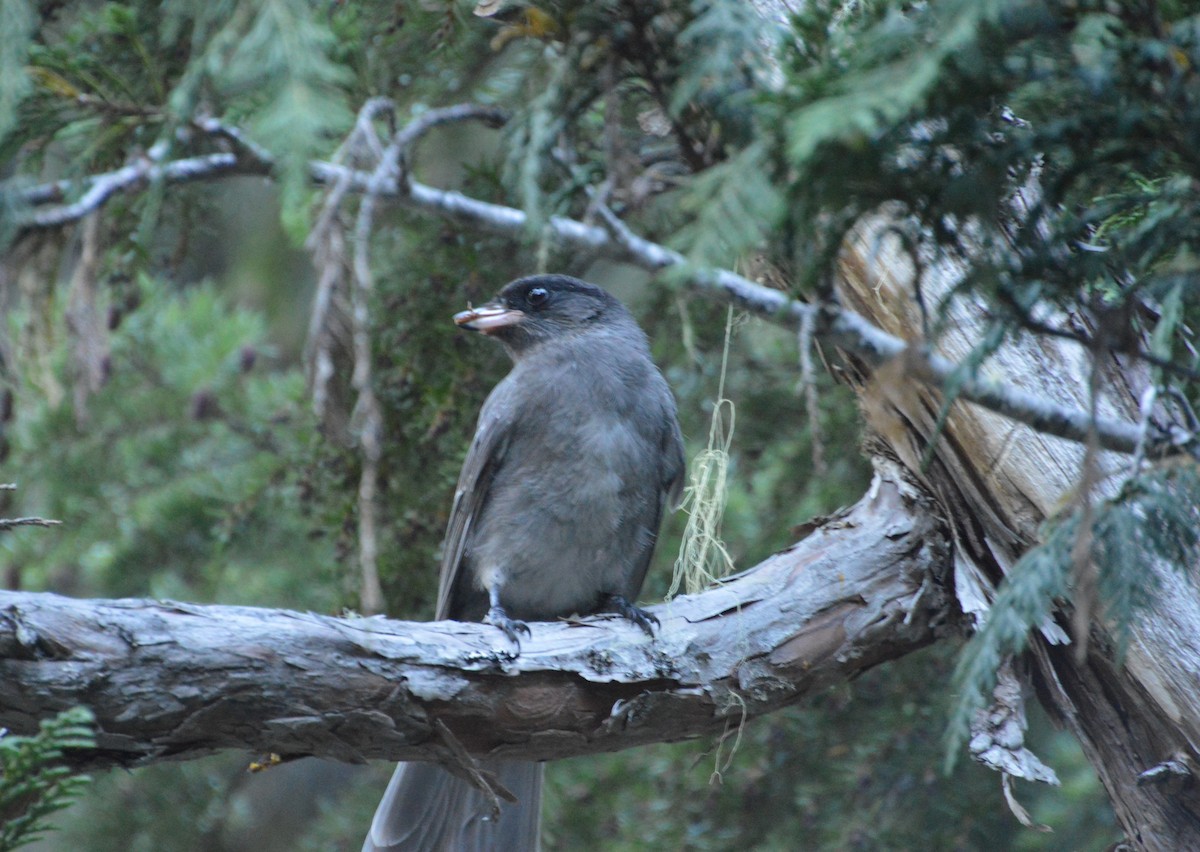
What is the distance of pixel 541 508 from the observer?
361 centimetres

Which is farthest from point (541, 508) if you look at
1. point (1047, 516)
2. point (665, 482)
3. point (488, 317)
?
point (1047, 516)

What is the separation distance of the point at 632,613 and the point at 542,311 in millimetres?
1273

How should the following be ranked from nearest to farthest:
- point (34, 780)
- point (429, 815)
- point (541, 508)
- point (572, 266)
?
point (34, 780), point (429, 815), point (541, 508), point (572, 266)

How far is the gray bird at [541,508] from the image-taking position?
3.41m

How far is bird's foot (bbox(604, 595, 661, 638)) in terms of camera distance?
9.77 ft

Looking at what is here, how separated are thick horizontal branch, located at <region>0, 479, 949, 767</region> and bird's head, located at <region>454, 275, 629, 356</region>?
4.17 feet

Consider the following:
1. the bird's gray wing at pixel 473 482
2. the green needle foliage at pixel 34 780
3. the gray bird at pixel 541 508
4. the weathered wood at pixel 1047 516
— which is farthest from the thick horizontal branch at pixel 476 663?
the bird's gray wing at pixel 473 482

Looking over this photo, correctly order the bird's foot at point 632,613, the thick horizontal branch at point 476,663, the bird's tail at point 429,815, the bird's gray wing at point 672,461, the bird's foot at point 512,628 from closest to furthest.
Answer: the thick horizontal branch at point 476,663 → the bird's foot at point 512,628 → the bird's foot at point 632,613 → the bird's tail at point 429,815 → the bird's gray wing at point 672,461

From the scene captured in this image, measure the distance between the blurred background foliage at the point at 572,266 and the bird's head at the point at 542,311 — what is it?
0.15m

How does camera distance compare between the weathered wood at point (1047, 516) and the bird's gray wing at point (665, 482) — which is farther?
the bird's gray wing at point (665, 482)

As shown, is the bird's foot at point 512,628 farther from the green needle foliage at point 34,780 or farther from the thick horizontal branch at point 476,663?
the green needle foliage at point 34,780

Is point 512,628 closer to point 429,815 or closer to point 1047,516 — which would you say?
point 429,815

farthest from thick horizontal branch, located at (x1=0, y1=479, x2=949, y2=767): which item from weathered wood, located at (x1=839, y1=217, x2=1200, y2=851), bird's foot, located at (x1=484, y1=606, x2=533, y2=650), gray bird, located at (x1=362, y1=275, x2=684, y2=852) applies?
gray bird, located at (x1=362, y1=275, x2=684, y2=852)

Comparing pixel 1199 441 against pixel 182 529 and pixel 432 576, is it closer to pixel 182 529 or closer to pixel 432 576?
pixel 432 576
